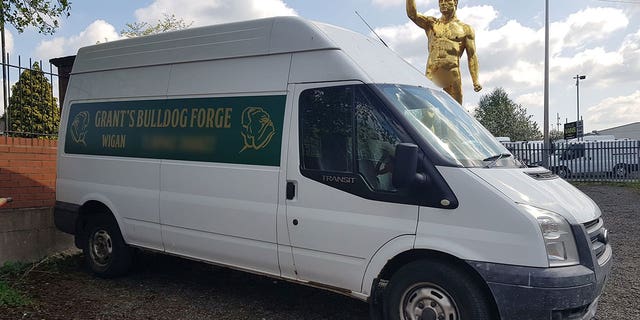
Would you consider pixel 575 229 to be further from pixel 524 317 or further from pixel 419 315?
pixel 419 315

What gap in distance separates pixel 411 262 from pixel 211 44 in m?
2.84

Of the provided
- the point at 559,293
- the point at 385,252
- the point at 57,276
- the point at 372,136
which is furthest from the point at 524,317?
the point at 57,276

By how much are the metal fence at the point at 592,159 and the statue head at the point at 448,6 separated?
10.6m

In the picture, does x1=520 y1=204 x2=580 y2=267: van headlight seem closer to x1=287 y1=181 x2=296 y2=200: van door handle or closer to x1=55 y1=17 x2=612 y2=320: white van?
x1=55 y1=17 x2=612 y2=320: white van

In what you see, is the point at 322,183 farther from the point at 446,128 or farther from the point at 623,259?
the point at 623,259

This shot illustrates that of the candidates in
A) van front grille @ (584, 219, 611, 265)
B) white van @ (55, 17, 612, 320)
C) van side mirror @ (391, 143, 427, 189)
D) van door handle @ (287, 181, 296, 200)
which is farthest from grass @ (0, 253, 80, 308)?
van front grille @ (584, 219, 611, 265)

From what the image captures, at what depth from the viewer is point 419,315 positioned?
3.66m

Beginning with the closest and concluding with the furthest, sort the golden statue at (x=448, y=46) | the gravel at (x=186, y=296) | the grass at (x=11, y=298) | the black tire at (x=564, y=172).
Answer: the gravel at (x=186, y=296)
the grass at (x=11, y=298)
the golden statue at (x=448, y=46)
the black tire at (x=564, y=172)

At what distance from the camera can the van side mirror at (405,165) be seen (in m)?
3.47

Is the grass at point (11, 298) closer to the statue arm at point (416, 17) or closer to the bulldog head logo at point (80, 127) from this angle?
the bulldog head logo at point (80, 127)

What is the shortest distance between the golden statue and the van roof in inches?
198

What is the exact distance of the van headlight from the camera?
10.8 ft

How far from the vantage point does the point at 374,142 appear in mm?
3891

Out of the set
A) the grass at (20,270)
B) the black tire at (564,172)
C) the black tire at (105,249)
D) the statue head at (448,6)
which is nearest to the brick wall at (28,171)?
the grass at (20,270)
